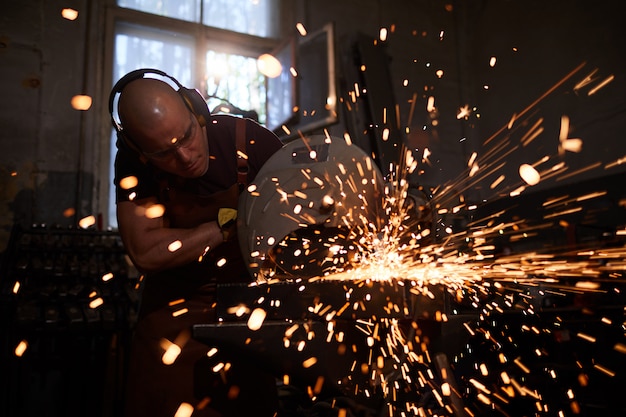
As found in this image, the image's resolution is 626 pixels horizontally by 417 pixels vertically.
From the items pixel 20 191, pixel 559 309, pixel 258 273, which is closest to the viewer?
pixel 258 273

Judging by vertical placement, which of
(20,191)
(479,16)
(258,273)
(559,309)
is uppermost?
(479,16)

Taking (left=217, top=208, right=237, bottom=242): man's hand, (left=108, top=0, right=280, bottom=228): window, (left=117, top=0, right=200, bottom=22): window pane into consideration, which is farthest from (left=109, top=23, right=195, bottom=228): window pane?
(left=217, top=208, right=237, bottom=242): man's hand

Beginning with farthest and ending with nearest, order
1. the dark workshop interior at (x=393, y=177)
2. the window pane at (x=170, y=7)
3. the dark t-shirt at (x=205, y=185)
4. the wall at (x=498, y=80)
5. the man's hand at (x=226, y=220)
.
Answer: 1. the wall at (x=498, y=80)
2. the window pane at (x=170, y=7)
3. the dark t-shirt at (x=205, y=185)
4. the man's hand at (x=226, y=220)
5. the dark workshop interior at (x=393, y=177)

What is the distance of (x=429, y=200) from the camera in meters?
1.58

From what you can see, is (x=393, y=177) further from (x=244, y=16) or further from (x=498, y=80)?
(x=498, y=80)

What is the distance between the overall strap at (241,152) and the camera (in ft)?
6.64

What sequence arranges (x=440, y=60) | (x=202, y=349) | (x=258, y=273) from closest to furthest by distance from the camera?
(x=258, y=273)
(x=202, y=349)
(x=440, y=60)

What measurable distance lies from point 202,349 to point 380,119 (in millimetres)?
4140

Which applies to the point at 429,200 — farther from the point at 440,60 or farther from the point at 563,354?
the point at 440,60

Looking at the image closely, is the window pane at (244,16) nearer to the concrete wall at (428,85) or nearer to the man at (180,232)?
the concrete wall at (428,85)

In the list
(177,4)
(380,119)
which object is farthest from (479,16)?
(177,4)

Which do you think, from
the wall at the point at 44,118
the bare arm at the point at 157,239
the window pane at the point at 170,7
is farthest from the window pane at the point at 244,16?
the bare arm at the point at 157,239

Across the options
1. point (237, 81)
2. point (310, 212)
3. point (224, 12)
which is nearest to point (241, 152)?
point (310, 212)

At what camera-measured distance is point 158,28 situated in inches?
225
